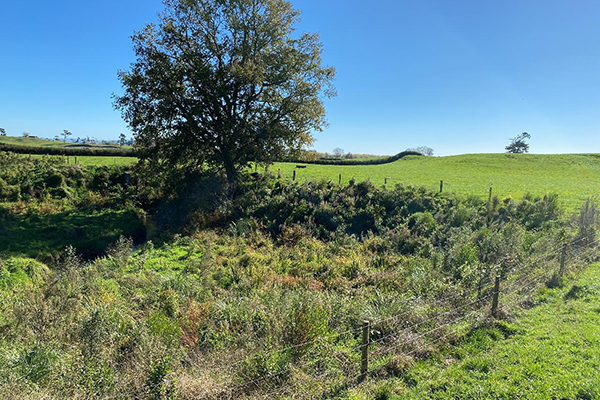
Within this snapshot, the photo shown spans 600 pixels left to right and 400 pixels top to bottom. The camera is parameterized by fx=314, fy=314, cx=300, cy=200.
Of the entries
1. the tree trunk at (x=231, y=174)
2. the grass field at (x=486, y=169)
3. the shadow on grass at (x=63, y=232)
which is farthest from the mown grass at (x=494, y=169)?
the shadow on grass at (x=63, y=232)

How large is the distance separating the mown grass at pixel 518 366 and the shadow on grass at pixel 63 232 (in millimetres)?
14930

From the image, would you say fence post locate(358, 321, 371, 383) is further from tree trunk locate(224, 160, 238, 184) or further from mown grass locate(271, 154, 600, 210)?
mown grass locate(271, 154, 600, 210)

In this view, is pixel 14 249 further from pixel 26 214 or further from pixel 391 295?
pixel 391 295

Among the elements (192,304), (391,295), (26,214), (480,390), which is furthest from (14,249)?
(480,390)

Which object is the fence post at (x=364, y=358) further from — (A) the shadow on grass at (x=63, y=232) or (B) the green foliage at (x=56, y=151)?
(B) the green foliage at (x=56, y=151)

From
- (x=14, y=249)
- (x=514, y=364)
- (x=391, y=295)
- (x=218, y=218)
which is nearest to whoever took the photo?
(x=514, y=364)

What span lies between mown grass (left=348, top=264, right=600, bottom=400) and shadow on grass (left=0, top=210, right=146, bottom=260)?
49.0 feet

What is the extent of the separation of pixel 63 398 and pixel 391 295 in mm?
7234

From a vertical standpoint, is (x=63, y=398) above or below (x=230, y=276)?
above

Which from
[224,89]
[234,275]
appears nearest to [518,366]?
[234,275]

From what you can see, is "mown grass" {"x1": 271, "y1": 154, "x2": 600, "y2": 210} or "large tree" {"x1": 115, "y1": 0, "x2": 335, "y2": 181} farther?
"mown grass" {"x1": 271, "y1": 154, "x2": 600, "y2": 210}

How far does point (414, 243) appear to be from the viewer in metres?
15.1

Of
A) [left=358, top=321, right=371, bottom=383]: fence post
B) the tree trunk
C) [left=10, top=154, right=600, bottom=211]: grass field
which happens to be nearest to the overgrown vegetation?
[left=358, top=321, right=371, bottom=383]: fence post

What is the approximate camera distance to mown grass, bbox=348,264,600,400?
5066mm
